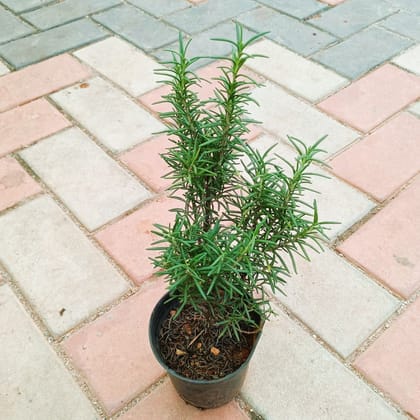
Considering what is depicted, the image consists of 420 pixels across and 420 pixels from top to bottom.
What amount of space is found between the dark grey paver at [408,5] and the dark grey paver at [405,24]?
0.08m

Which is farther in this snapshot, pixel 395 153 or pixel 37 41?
pixel 37 41

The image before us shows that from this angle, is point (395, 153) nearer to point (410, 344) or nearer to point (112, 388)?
point (410, 344)

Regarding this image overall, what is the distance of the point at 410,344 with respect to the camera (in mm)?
1842

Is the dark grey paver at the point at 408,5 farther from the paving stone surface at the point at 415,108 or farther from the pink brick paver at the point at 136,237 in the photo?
the pink brick paver at the point at 136,237

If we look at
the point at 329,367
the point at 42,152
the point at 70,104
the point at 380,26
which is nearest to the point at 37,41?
the point at 70,104

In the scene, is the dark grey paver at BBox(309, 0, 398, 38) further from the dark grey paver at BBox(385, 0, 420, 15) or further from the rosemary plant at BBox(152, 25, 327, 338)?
the rosemary plant at BBox(152, 25, 327, 338)

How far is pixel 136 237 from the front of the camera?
2.19 meters

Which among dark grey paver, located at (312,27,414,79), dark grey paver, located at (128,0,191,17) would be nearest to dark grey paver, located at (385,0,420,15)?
dark grey paver, located at (312,27,414,79)

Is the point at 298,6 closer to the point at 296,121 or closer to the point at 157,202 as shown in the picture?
the point at 296,121

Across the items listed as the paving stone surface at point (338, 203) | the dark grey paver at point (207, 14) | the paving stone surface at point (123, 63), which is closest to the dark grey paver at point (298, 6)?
the dark grey paver at point (207, 14)

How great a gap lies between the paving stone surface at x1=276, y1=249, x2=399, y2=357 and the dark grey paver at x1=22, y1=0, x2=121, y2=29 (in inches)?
102

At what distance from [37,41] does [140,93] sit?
37.8 inches

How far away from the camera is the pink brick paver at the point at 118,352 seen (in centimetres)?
173

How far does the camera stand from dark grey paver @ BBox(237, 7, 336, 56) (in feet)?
10.8
